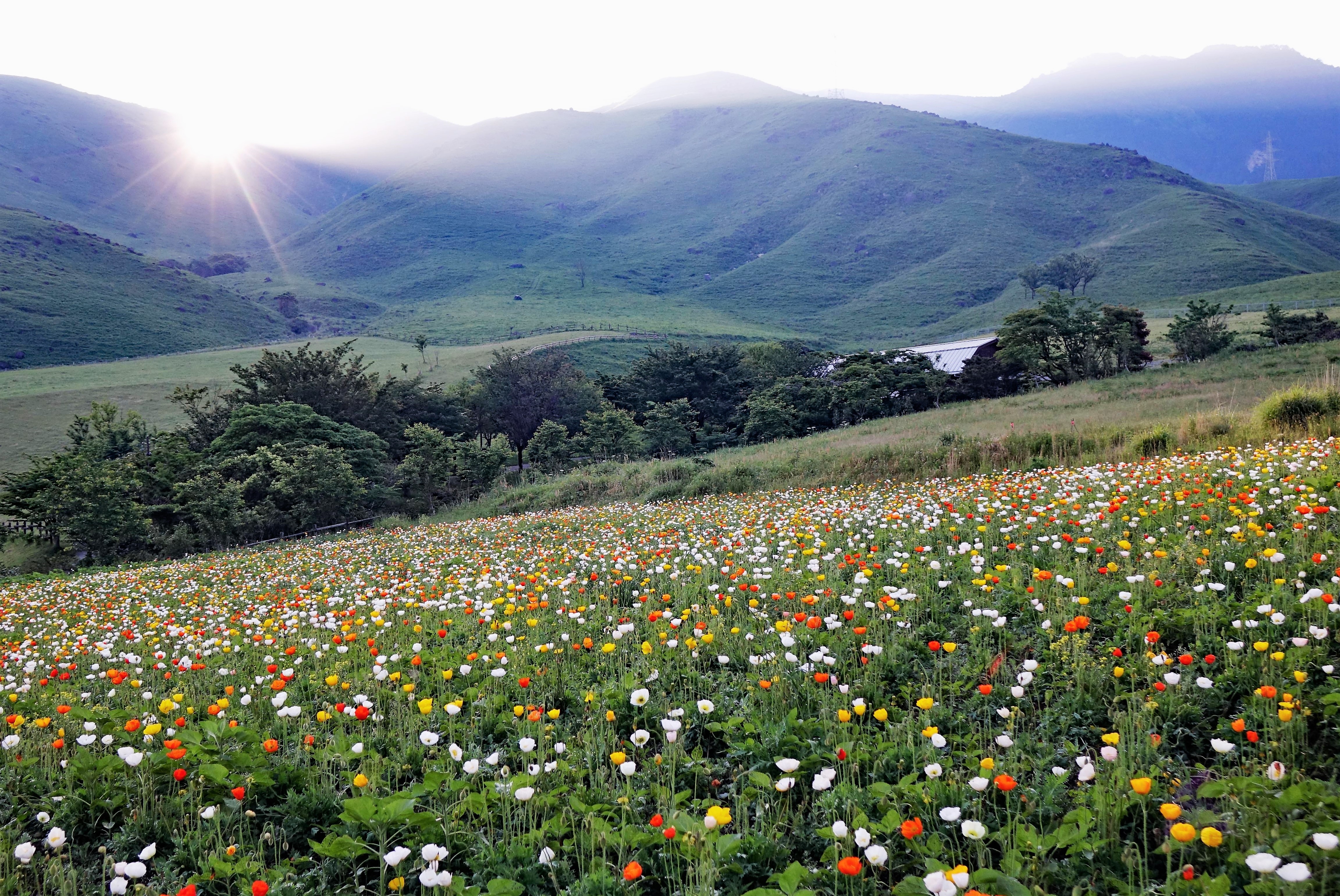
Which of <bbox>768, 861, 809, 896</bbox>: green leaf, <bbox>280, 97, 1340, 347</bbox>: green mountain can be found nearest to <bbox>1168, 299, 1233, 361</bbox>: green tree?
<bbox>768, 861, 809, 896</bbox>: green leaf

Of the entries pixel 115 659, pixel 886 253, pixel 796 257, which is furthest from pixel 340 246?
pixel 115 659

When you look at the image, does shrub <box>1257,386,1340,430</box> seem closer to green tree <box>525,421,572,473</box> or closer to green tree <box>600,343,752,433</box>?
green tree <box>525,421,572,473</box>

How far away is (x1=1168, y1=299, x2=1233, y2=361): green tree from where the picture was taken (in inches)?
1401

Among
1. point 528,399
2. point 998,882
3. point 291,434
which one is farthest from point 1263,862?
point 528,399

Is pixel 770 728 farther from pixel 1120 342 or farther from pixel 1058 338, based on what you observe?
pixel 1058 338

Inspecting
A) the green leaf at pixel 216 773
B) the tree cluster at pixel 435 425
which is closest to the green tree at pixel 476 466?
the tree cluster at pixel 435 425

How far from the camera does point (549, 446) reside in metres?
36.4

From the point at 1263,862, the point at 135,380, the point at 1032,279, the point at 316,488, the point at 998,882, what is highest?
the point at 1032,279

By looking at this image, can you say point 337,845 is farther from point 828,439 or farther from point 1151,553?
point 828,439

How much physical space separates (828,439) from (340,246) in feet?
655

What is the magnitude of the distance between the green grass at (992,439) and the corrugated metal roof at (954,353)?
42.7 ft

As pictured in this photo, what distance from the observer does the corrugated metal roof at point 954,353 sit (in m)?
47.0

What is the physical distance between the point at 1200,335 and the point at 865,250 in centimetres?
11834

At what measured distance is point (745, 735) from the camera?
12.0 ft
